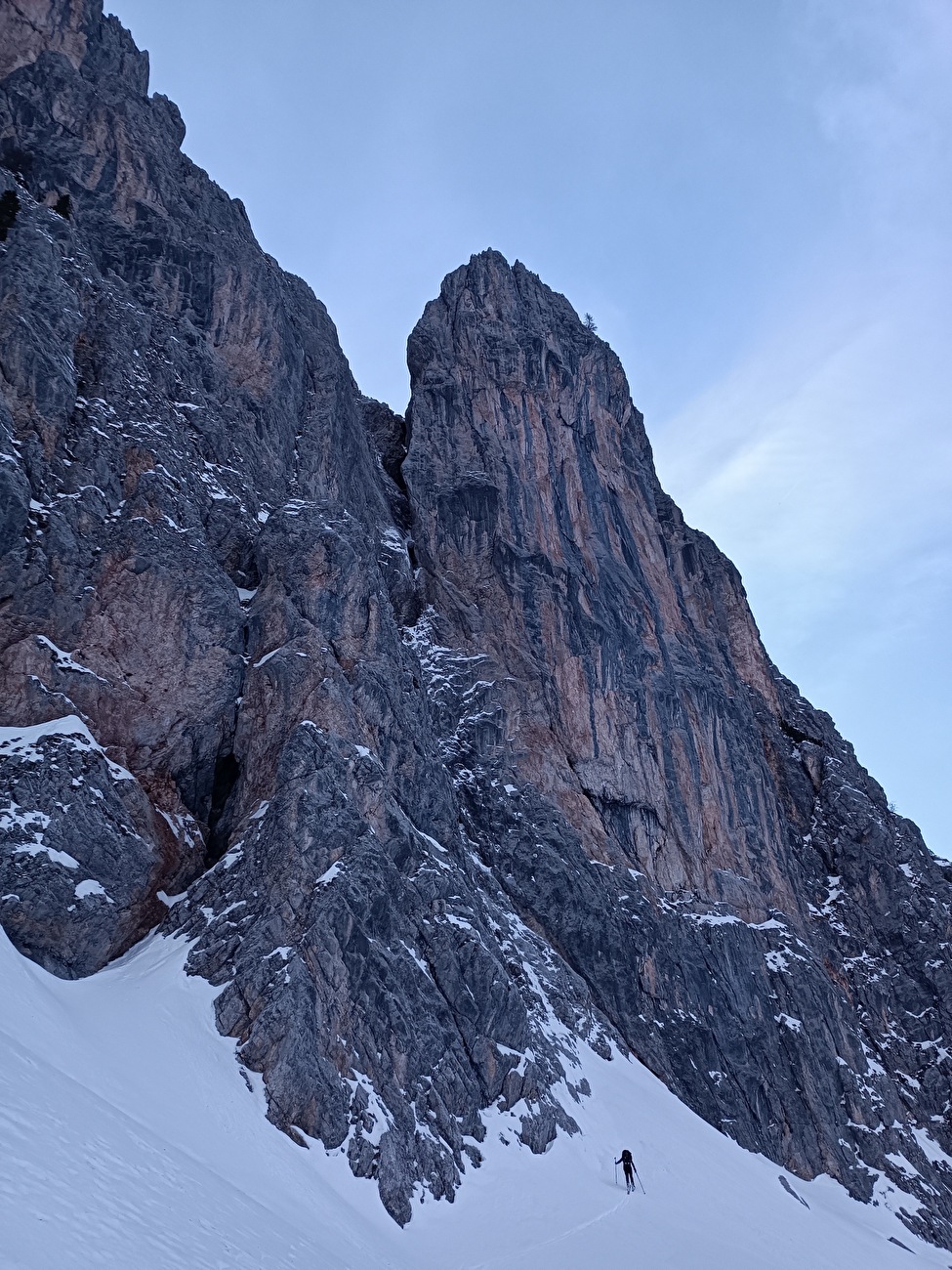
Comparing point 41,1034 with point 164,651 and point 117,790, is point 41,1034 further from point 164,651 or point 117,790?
point 164,651

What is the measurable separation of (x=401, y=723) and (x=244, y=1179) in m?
18.3

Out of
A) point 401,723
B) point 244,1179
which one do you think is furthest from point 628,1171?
point 401,723

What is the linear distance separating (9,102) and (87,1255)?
152ft

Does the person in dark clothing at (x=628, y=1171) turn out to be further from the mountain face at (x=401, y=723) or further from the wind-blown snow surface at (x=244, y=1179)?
the mountain face at (x=401, y=723)

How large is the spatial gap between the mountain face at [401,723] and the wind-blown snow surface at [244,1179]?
1.24 meters

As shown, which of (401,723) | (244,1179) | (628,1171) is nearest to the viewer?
(244,1179)

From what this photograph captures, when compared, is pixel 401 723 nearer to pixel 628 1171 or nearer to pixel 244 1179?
pixel 628 1171

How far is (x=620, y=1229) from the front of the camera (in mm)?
24469

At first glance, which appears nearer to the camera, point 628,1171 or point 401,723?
point 628,1171

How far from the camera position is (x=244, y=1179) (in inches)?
711

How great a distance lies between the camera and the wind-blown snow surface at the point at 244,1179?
37.8 feet

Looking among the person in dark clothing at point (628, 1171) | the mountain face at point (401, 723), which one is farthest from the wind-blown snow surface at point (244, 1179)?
the mountain face at point (401, 723)

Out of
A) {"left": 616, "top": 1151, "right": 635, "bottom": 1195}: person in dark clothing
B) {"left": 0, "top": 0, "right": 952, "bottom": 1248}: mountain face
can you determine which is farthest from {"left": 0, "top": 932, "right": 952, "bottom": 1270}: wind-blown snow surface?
{"left": 0, "top": 0, "right": 952, "bottom": 1248}: mountain face

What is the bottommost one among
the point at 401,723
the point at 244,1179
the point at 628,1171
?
the point at 244,1179
